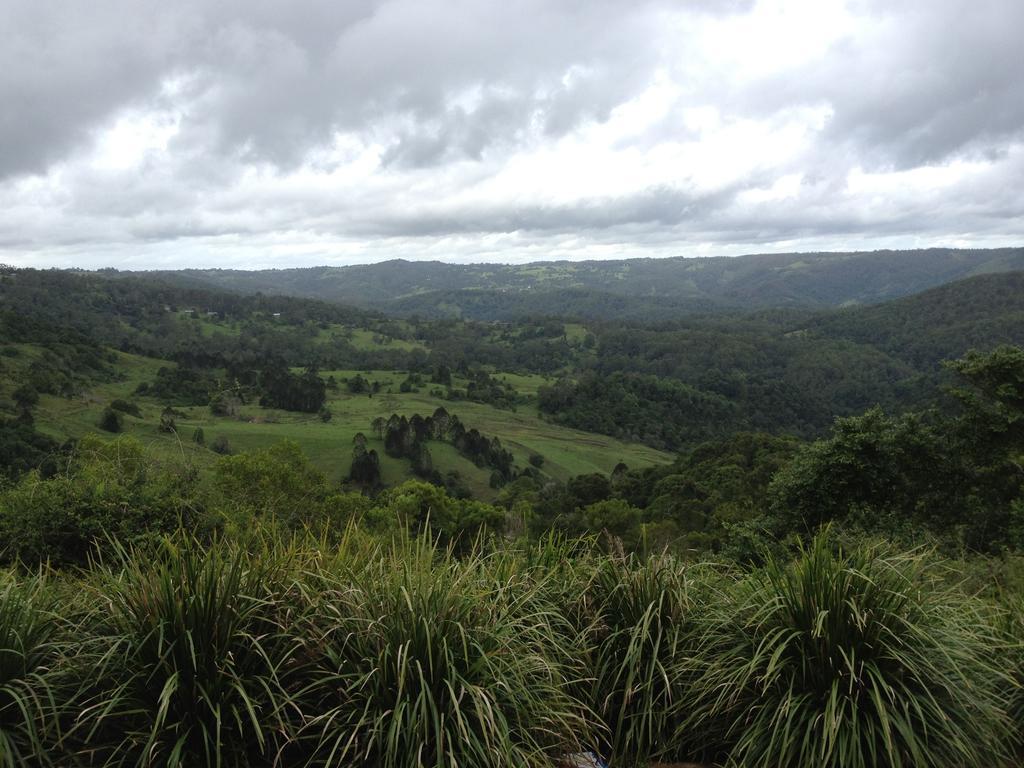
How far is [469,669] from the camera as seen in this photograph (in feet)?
12.1

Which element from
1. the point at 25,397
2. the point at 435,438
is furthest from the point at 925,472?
the point at 25,397

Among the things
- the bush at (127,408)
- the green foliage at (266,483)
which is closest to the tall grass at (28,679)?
the green foliage at (266,483)

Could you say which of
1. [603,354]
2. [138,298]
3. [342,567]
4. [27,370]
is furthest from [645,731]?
[138,298]

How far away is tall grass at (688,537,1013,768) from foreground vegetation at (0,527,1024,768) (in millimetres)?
18

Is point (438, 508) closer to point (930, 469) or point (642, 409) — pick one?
point (930, 469)

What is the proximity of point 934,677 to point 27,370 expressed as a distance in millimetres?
98542

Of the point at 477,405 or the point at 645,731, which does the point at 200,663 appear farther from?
the point at 477,405

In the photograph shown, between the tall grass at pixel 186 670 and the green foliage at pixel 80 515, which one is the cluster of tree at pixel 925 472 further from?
the tall grass at pixel 186 670

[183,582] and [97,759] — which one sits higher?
[183,582]

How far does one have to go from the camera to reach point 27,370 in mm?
79312

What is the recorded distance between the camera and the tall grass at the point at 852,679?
371 centimetres

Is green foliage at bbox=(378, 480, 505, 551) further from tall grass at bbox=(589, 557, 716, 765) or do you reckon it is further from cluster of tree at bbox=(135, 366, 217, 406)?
cluster of tree at bbox=(135, 366, 217, 406)

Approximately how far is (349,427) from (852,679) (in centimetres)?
8824

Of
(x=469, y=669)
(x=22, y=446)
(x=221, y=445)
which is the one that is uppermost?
(x=469, y=669)
